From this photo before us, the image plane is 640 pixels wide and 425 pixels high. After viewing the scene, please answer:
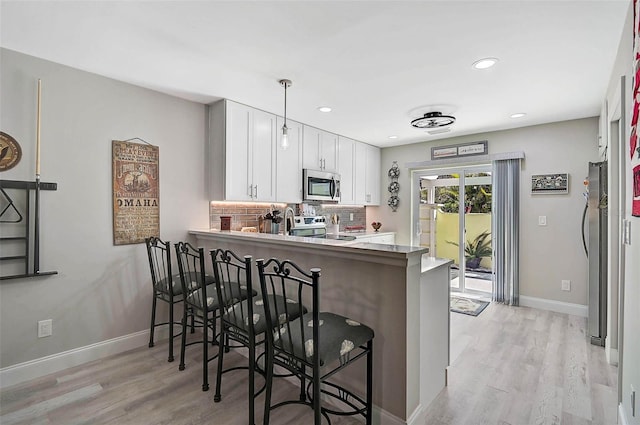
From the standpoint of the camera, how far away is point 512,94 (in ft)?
10.2

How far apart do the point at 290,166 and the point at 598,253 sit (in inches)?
130

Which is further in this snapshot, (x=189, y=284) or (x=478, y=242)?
(x=478, y=242)

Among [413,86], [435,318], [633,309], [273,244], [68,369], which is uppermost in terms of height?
[413,86]

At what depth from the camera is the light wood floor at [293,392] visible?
198cm

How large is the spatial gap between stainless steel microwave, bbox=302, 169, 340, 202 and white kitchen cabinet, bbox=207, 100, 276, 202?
588 millimetres

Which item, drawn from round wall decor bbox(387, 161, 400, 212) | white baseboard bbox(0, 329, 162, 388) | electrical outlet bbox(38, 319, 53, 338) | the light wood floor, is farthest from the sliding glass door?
electrical outlet bbox(38, 319, 53, 338)

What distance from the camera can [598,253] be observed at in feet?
9.71

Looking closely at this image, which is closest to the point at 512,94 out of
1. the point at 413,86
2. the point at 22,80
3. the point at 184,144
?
the point at 413,86

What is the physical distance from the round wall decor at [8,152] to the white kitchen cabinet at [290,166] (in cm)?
229

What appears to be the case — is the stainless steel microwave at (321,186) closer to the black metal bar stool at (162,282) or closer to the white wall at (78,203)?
the white wall at (78,203)

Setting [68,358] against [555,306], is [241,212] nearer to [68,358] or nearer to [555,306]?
[68,358]

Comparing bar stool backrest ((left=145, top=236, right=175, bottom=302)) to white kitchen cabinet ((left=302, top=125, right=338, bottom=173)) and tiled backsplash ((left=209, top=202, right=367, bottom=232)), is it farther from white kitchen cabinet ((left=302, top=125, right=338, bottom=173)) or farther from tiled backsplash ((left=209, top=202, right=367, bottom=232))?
white kitchen cabinet ((left=302, top=125, right=338, bottom=173))

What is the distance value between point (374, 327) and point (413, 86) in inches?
85.2

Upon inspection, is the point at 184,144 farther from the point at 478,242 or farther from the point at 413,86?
the point at 478,242
